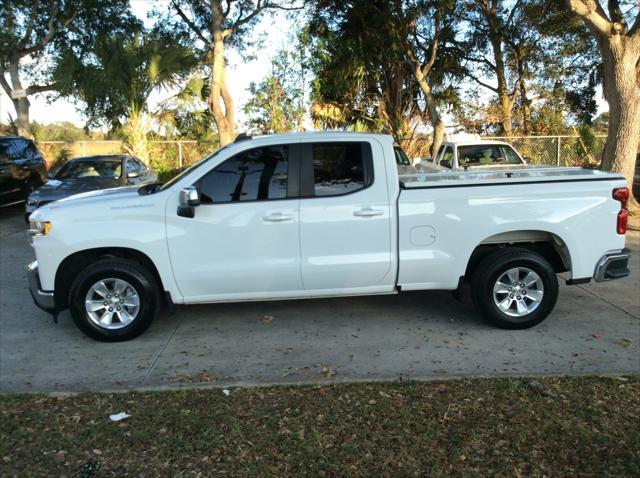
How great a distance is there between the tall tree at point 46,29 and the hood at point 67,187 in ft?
32.1

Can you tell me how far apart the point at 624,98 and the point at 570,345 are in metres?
8.80

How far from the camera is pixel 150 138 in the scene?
20.6 meters

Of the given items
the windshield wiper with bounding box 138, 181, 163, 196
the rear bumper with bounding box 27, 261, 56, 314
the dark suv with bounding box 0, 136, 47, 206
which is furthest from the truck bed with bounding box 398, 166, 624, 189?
the dark suv with bounding box 0, 136, 47, 206

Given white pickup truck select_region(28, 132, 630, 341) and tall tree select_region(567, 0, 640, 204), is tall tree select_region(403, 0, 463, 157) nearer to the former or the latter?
tall tree select_region(567, 0, 640, 204)

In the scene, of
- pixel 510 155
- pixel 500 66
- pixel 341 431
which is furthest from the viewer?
pixel 500 66

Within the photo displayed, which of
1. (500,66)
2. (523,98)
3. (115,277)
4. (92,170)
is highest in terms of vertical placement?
(500,66)

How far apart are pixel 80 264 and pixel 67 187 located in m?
6.54

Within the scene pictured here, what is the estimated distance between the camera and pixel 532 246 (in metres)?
5.68

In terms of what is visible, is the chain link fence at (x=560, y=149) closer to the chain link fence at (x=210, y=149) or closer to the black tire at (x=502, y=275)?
the chain link fence at (x=210, y=149)

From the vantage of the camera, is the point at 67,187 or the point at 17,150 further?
the point at 17,150

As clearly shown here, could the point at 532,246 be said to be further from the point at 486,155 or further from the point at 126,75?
the point at 126,75

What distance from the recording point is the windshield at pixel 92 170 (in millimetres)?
11703

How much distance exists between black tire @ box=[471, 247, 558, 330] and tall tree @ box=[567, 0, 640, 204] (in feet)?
26.0

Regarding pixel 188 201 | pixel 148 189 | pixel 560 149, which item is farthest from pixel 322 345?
pixel 560 149
